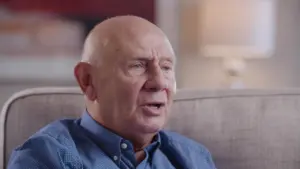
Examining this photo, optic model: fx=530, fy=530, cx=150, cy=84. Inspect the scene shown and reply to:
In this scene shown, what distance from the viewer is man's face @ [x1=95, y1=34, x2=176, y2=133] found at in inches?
46.1

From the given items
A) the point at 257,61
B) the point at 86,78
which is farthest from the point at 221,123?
the point at 257,61

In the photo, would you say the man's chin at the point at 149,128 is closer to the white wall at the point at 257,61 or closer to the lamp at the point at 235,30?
the lamp at the point at 235,30

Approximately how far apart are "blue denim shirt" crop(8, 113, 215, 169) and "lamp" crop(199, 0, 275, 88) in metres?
1.24

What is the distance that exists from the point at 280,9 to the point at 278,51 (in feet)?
0.72

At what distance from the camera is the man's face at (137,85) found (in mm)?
1171

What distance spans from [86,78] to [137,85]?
13 cm

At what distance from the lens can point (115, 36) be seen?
119 cm

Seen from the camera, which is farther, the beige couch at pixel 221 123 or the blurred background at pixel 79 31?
the blurred background at pixel 79 31

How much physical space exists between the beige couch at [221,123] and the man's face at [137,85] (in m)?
0.23

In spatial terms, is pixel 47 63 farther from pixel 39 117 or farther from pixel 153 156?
pixel 153 156

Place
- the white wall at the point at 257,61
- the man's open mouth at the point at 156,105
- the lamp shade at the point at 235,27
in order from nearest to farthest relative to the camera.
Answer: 1. the man's open mouth at the point at 156,105
2. the lamp shade at the point at 235,27
3. the white wall at the point at 257,61

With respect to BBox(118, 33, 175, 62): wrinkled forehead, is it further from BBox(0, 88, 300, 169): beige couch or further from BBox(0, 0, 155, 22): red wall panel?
BBox(0, 0, 155, 22): red wall panel

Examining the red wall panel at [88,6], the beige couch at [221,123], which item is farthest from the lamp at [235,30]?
the beige couch at [221,123]

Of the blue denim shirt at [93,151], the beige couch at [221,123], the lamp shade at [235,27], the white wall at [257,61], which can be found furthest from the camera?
the white wall at [257,61]
